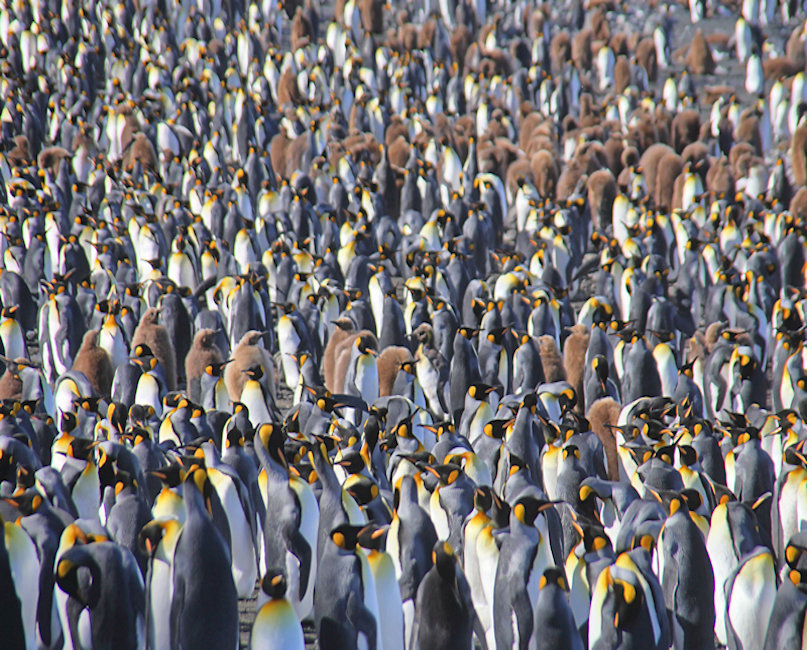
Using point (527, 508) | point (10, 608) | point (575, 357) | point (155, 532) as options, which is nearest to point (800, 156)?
point (575, 357)

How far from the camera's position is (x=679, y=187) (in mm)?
13234

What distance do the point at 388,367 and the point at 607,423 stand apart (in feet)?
6.53

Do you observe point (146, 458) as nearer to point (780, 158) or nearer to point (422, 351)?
point (422, 351)

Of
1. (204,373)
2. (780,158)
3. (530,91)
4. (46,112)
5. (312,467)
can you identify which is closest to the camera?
(312,467)

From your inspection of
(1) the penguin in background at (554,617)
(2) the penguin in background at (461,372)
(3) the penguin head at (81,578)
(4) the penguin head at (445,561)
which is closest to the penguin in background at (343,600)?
(4) the penguin head at (445,561)

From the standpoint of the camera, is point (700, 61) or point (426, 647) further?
point (700, 61)

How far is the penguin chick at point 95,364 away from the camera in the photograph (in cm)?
787

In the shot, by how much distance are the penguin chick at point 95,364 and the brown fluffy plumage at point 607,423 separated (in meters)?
3.89

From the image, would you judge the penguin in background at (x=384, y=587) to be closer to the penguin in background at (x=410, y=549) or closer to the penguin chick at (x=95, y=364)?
the penguin in background at (x=410, y=549)

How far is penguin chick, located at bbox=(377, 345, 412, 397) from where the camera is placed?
311 inches

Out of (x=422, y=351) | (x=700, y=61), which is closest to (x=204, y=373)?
(x=422, y=351)

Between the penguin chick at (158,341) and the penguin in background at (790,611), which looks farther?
the penguin chick at (158,341)

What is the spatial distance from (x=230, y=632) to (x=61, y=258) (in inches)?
269

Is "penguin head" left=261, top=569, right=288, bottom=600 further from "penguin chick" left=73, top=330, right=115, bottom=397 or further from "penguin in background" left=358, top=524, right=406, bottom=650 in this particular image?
"penguin chick" left=73, top=330, right=115, bottom=397
